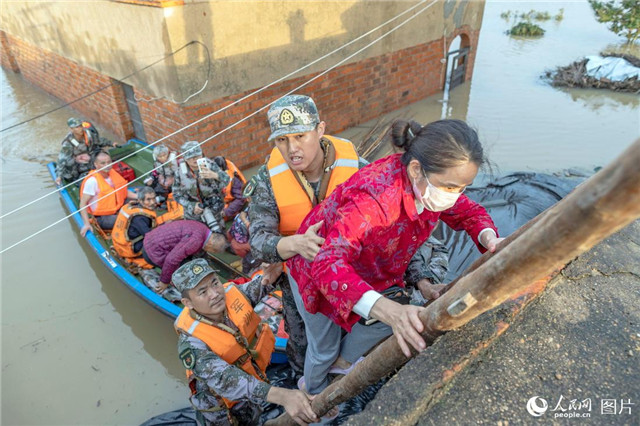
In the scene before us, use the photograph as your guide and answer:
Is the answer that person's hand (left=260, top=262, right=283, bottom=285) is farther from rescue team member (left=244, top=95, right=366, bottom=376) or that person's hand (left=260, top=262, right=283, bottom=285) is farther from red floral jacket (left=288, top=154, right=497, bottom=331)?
red floral jacket (left=288, top=154, right=497, bottom=331)

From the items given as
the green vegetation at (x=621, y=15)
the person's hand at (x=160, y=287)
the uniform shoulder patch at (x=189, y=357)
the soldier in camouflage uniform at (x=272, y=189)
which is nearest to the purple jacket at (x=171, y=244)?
the person's hand at (x=160, y=287)

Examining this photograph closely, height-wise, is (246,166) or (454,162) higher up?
(454,162)

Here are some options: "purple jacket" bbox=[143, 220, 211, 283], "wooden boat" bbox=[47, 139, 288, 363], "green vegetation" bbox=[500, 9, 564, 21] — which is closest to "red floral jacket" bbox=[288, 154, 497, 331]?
"wooden boat" bbox=[47, 139, 288, 363]

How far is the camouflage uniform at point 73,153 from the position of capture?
6.40 meters

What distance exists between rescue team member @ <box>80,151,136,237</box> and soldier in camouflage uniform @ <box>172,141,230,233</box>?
0.97 meters

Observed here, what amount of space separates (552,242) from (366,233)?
73 cm

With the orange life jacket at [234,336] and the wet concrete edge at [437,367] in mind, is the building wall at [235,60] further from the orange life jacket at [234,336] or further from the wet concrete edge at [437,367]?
the wet concrete edge at [437,367]

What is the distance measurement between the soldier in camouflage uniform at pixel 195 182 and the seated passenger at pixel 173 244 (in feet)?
2.88

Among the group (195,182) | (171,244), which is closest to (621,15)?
(195,182)

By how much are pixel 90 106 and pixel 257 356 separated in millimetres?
8956

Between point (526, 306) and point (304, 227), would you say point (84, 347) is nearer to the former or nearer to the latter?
point (304, 227)

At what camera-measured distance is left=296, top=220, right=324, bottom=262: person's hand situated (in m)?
1.56

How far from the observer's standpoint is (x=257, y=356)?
A: 289 centimetres

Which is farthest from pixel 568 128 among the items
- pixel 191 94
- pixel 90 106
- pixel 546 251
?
pixel 90 106
